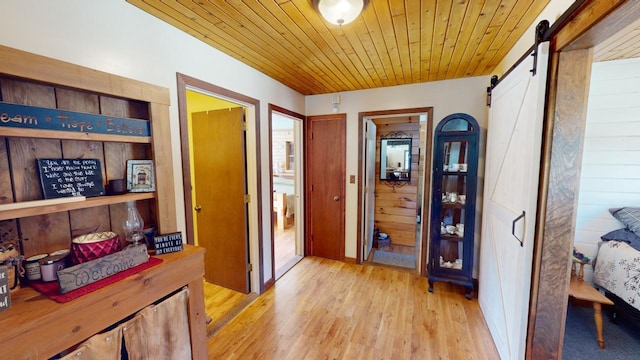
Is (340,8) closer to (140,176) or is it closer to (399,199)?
(140,176)

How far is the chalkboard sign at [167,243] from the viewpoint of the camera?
1.34m

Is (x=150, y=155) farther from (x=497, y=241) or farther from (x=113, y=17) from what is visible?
(x=497, y=241)

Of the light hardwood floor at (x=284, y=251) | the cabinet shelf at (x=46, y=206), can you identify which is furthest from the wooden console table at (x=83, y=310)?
the light hardwood floor at (x=284, y=251)

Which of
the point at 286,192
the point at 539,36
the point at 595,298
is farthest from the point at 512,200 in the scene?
the point at 286,192

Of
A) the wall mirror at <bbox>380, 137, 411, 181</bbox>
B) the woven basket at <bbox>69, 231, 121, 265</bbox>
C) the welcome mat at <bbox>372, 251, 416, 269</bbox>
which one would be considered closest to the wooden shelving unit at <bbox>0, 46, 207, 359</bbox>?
the woven basket at <bbox>69, 231, 121, 265</bbox>

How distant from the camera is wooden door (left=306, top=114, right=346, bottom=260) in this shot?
3.35m

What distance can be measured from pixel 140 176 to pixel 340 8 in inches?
59.0

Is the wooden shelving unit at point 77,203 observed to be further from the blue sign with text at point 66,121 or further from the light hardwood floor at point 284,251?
the light hardwood floor at point 284,251

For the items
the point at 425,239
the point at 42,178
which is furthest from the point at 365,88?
the point at 42,178

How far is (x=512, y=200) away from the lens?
5.34ft

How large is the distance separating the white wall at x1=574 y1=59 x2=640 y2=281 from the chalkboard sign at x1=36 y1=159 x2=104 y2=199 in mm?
3809

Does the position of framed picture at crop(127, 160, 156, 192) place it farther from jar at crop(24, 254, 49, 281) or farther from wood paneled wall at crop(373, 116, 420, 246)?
wood paneled wall at crop(373, 116, 420, 246)

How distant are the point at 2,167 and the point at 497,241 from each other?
296cm

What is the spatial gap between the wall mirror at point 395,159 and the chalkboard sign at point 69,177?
372 centimetres
